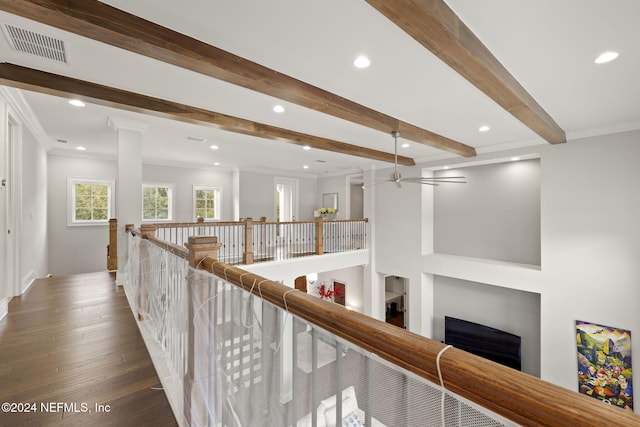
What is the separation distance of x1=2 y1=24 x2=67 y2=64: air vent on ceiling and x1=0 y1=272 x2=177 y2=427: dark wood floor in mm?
2388

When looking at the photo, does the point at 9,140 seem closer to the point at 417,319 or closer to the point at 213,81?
the point at 213,81

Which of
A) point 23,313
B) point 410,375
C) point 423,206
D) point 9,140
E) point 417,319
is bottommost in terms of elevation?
point 417,319

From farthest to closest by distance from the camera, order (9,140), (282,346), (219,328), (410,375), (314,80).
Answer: (9,140), (314,80), (219,328), (282,346), (410,375)

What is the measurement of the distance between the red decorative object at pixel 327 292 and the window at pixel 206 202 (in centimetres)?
373

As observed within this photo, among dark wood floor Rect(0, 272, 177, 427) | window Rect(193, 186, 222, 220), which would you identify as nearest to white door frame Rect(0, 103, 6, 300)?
dark wood floor Rect(0, 272, 177, 427)

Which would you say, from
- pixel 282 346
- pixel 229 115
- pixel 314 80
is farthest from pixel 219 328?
pixel 229 115

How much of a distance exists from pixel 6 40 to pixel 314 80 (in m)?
2.34

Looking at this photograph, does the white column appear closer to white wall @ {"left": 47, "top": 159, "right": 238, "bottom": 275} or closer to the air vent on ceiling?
the air vent on ceiling

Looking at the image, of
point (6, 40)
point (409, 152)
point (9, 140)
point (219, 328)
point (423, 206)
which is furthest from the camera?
point (423, 206)

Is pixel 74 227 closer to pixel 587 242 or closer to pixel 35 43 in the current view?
pixel 35 43

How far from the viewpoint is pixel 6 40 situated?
2.07m

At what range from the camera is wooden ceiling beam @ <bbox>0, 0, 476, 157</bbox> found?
158 centimetres

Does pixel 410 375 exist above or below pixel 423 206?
below

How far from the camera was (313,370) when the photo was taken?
0.78 meters
